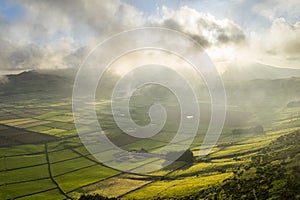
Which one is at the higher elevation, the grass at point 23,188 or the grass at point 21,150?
the grass at point 21,150

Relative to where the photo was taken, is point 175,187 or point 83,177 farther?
point 83,177

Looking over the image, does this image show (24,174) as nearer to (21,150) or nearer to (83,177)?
(83,177)

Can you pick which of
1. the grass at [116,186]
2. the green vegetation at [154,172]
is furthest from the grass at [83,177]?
the grass at [116,186]

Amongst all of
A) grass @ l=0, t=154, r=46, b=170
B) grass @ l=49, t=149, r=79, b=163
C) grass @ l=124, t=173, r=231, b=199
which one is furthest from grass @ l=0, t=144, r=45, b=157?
grass @ l=124, t=173, r=231, b=199

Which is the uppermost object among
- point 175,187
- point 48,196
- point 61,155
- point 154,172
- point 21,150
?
point 21,150

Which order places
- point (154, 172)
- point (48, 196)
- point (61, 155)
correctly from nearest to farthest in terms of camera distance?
point (48, 196)
point (154, 172)
point (61, 155)

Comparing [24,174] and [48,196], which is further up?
[24,174]

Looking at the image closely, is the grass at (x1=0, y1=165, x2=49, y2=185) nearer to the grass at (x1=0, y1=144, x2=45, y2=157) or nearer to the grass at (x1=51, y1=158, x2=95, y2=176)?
the grass at (x1=51, y1=158, x2=95, y2=176)

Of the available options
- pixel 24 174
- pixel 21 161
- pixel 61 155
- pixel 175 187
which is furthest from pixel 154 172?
pixel 21 161

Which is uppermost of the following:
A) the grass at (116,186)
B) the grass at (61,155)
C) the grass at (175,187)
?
the grass at (61,155)

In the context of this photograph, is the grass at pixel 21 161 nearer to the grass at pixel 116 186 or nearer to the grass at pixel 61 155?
the grass at pixel 61 155

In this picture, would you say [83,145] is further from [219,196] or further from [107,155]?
[219,196]

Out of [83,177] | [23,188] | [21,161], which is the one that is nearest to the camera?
[23,188]

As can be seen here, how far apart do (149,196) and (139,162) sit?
40426 millimetres
